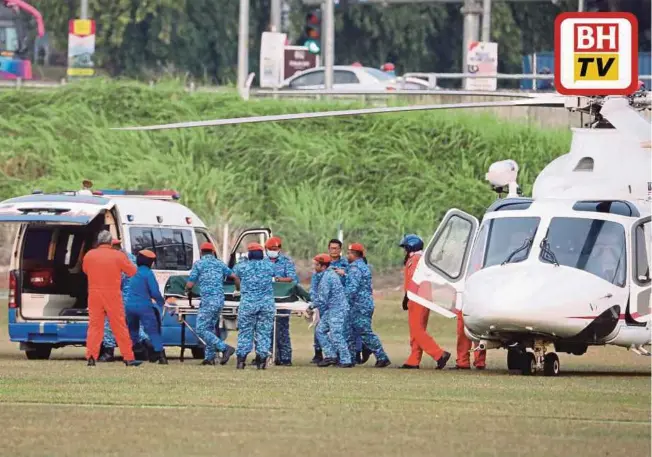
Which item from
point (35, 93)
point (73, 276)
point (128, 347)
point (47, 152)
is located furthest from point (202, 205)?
point (128, 347)

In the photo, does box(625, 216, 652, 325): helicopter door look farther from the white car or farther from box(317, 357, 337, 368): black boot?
the white car

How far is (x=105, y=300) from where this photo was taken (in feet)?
70.9

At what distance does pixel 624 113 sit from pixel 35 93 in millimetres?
28023

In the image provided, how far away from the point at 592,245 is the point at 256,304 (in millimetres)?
3850

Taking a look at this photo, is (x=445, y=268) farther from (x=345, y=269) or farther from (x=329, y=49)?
(x=329, y=49)

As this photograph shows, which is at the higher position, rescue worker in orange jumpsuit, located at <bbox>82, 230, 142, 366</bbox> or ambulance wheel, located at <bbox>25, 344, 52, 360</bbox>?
rescue worker in orange jumpsuit, located at <bbox>82, 230, 142, 366</bbox>

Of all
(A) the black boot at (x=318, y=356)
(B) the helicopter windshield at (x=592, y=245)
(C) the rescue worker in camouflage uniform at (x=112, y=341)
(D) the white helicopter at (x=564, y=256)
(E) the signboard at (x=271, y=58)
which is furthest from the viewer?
(E) the signboard at (x=271, y=58)

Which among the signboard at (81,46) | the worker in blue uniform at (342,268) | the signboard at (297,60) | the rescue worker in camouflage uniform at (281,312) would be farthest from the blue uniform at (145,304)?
the signboard at (297,60)

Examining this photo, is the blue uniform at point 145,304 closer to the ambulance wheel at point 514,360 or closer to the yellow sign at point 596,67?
the ambulance wheel at point 514,360

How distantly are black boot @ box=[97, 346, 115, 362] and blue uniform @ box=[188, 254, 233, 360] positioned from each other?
52.4 inches

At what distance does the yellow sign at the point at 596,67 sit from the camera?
20156 millimetres

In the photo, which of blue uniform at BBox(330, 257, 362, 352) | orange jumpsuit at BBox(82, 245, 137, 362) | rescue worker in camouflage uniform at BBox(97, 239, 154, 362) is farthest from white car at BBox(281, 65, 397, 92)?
orange jumpsuit at BBox(82, 245, 137, 362)

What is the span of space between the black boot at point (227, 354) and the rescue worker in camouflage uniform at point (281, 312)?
Answer: 2.08 ft

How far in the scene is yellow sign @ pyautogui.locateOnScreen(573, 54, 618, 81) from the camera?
20156mm
